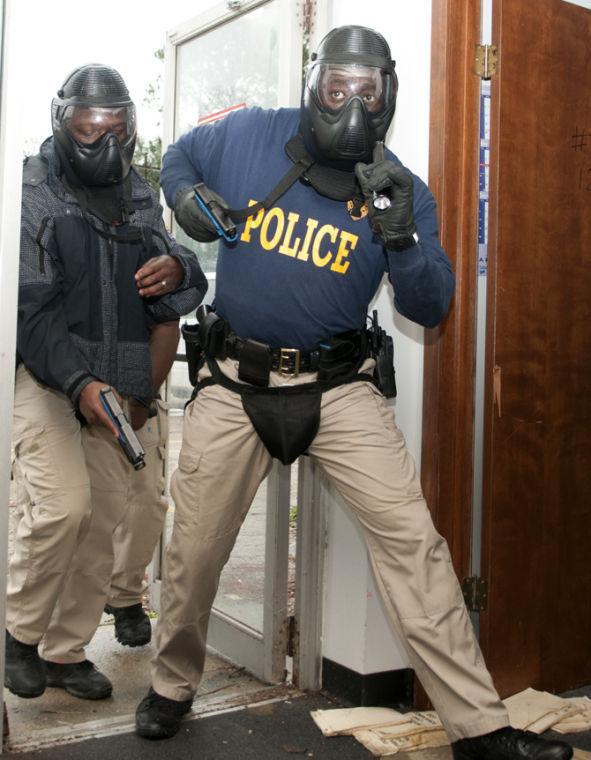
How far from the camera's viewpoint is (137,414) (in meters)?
3.60

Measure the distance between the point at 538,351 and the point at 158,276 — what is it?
54.4 inches

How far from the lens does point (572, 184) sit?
3.43 metres

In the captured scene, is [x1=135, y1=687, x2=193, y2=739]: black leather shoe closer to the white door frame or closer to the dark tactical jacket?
the white door frame

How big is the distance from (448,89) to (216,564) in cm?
173

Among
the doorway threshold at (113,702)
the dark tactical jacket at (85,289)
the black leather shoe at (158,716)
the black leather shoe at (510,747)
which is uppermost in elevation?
the dark tactical jacket at (85,289)

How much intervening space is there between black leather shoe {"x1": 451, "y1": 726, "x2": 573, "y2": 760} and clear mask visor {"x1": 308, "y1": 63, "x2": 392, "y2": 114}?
180cm

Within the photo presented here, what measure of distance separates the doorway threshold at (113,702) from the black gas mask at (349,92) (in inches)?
75.8

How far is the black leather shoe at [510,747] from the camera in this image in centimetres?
253

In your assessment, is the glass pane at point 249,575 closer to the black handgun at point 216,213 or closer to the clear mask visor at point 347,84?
the black handgun at point 216,213

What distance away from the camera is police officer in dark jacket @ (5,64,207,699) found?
9.84 ft

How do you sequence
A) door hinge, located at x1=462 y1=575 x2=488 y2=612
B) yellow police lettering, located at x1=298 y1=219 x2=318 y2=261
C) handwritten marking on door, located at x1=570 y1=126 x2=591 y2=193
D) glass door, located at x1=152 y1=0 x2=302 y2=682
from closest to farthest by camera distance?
yellow police lettering, located at x1=298 y1=219 x2=318 y2=261 → door hinge, located at x1=462 y1=575 x2=488 y2=612 → handwritten marking on door, located at x1=570 y1=126 x2=591 y2=193 → glass door, located at x1=152 y1=0 x2=302 y2=682

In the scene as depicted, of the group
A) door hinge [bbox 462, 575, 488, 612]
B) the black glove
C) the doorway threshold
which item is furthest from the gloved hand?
the doorway threshold

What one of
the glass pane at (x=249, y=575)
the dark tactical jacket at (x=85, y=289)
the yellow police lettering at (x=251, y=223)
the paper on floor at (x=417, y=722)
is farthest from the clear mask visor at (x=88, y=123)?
the paper on floor at (x=417, y=722)

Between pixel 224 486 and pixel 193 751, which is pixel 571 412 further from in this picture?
pixel 193 751
